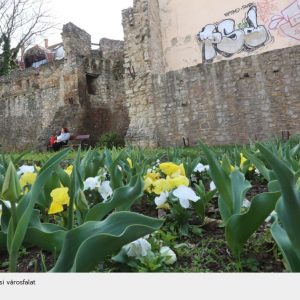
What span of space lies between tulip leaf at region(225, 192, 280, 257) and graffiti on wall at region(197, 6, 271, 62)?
10.4 metres

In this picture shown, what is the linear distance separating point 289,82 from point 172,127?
3.19 meters

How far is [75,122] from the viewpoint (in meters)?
15.6

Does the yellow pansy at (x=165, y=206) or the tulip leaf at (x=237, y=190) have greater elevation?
the tulip leaf at (x=237, y=190)

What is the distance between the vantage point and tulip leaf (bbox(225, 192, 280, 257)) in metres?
1.06

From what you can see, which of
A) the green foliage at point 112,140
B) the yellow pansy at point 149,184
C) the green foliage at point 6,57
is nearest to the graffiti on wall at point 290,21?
the green foliage at point 112,140

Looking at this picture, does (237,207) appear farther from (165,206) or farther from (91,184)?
(91,184)

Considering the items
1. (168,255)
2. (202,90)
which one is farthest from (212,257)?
(202,90)

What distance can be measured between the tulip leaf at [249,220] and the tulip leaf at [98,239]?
28 cm

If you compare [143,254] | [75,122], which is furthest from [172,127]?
[143,254]

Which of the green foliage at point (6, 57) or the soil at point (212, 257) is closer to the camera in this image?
the soil at point (212, 257)

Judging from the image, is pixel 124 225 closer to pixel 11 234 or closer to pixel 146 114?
pixel 11 234

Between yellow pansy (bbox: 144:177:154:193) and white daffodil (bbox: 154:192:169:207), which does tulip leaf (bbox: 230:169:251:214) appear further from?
yellow pansy (bbox: 144:177:154:193)

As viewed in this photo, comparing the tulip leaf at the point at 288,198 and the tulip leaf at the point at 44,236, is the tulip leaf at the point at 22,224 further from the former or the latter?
the tulip leaf at the point at 288,198

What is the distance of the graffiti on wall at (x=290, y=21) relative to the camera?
33.0 ft
